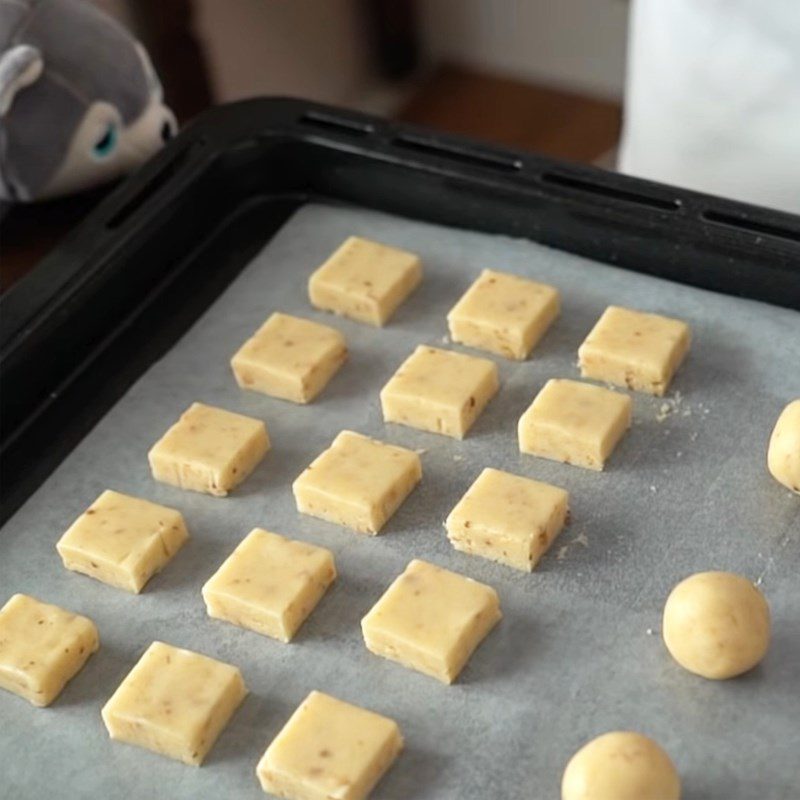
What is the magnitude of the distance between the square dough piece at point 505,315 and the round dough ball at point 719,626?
12.7 inches

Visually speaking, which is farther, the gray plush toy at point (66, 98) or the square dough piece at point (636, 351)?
the gray plush toy at point (66, 98)

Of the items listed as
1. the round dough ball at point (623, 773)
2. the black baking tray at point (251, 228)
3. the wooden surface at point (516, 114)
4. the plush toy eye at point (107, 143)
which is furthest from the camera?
the wooden surface at point (516, 114)

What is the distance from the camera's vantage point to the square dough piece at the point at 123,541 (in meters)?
1.11

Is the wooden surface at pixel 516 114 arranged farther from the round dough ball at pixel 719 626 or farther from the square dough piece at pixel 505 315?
the round dough ball at pixel 719 626

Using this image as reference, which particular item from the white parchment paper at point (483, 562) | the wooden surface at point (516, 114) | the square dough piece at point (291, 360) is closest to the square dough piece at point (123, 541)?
the white parchment paper at point (483, 562)

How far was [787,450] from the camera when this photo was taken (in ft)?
3.52

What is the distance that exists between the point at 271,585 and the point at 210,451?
0.50 feet

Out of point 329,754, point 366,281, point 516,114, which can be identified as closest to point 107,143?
point 366,281

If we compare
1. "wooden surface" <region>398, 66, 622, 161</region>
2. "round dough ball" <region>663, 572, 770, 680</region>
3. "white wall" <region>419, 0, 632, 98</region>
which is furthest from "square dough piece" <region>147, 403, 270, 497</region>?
"white wall" <region>419, 0, 632, 98</region>

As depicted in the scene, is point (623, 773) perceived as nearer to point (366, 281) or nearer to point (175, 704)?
point (175, 704)

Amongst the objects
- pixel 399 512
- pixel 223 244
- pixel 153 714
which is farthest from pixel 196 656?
pixel 223 244

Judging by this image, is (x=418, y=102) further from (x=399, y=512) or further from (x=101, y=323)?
(x=399, y=512)

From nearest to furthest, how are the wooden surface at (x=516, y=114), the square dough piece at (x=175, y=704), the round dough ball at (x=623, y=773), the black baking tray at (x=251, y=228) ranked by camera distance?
1. the round dough ball at (x=623, y=773)
2. the square dough piece at (x=175, y=704)
3. the black baking tray at (x=251, y=228)
4. the wooden surface at (x=516, y=114)

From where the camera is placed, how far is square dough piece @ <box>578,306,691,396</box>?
3.91 feet
